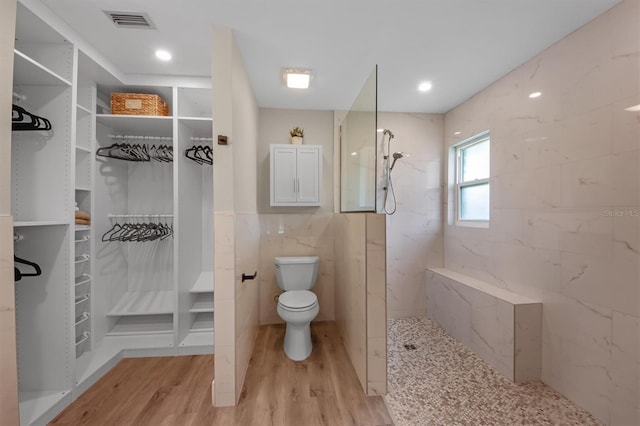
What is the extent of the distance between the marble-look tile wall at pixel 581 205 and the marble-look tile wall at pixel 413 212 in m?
0.79

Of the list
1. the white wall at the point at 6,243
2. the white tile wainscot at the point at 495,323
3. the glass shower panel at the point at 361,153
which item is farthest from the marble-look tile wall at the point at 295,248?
the white wall at the point at 6,243

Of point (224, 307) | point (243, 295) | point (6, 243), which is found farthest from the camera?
point (243, 295)

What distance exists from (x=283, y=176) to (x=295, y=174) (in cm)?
13

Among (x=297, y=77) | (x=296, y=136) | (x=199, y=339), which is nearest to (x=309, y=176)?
(x=296, y=136)

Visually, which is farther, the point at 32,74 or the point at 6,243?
the point at 32,74

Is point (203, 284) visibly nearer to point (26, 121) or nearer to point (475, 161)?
point (26, 121)

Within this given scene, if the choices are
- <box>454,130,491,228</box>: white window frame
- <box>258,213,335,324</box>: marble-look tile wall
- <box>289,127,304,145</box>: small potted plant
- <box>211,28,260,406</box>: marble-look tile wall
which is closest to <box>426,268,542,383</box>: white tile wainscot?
<box>454,130,491,228</box>: white window frame

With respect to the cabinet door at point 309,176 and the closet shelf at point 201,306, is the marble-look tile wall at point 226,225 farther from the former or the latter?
the cabinet door at point 309,176

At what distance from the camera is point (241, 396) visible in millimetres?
1637

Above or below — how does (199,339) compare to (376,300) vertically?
below

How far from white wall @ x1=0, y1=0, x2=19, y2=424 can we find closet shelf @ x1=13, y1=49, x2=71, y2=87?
0.29 m

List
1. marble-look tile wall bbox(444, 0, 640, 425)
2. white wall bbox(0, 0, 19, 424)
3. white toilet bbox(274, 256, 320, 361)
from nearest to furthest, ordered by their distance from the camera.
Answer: white wall bbox(0, 0, 19, 424) → marble-look tile wall bbox(444, 0, 640, 425) → white toilet bbox(274, 256, 320, 361)

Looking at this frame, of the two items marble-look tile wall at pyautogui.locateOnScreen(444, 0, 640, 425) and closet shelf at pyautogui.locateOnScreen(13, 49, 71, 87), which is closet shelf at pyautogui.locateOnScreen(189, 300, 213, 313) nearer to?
closet shelf at pyautogui.locateOnScreen(13, 49, 71, 87)

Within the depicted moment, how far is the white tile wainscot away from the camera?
1.74 metres
